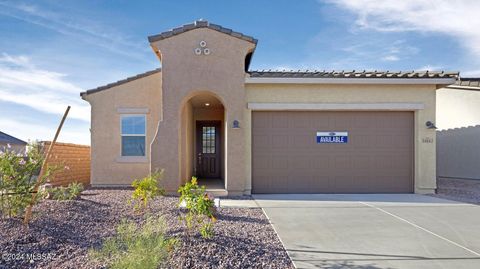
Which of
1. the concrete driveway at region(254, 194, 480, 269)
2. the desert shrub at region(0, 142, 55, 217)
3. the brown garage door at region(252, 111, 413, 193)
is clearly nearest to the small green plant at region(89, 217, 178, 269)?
the concrete driveway at region(254, 194, 480, 269)

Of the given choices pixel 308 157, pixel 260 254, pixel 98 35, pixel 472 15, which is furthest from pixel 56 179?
pixel 472 15

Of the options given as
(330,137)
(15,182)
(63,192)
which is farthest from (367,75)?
(15,182)

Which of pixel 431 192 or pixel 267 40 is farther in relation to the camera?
pixel 267 40

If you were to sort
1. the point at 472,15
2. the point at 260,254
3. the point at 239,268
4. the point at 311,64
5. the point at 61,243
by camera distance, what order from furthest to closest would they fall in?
the point at 311,64
the point at 472,15
the point at 61,243
the point at 260,254
the point at 239,268

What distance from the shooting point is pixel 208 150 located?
16828 mm

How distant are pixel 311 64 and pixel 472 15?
5.83 m

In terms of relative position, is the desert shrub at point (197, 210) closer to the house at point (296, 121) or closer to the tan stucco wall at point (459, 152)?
the house at point (296, 121)

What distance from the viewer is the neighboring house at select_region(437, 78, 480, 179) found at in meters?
16.3

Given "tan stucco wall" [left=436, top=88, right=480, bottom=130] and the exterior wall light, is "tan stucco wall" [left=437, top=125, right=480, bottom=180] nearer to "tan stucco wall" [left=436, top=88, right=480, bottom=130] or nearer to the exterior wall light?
"tan stucco wall" [left=436, top=88, right=480, bottom=130]

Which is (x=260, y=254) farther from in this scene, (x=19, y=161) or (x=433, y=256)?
(x=19, y=161)

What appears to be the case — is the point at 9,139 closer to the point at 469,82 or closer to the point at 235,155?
the point at 235,155

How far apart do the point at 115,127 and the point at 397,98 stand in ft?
33.0

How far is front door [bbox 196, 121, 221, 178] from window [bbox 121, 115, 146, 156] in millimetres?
3858

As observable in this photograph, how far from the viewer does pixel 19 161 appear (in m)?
6.82
